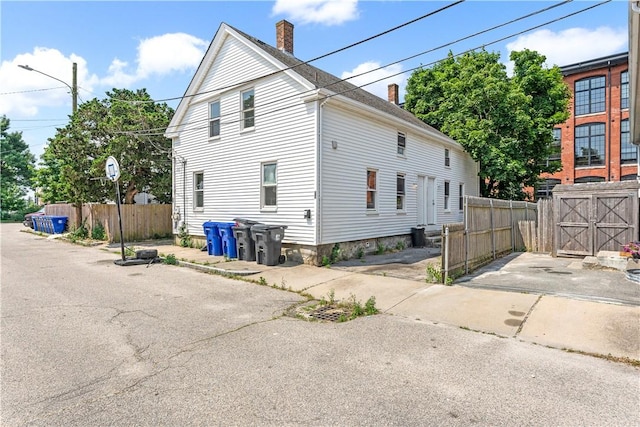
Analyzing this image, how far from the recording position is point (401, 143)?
49.9 ft

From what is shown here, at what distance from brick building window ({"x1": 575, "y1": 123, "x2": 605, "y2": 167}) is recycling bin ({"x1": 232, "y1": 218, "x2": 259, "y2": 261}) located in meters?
32.4

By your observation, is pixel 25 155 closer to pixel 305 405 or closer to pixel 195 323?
pixel 195 323

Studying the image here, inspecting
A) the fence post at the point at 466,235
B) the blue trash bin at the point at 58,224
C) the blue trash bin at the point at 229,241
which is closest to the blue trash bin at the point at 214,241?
the blue trash bin at the point at 229,241

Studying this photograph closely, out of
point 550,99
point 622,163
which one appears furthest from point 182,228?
point 622,163

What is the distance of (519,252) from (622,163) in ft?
79.4

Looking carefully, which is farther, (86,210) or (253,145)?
(86,210)

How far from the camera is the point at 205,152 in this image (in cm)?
1486

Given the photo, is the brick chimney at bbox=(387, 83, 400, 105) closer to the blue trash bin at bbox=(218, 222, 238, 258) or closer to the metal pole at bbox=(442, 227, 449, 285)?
the blue trash bin at bbox=(218, 222, 238, 258)

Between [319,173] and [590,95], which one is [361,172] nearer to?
[319,173]

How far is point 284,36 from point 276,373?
15.2 metres

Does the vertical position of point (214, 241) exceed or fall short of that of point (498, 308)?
it exceeds it

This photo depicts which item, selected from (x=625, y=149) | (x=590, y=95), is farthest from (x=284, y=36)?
(x=625, y=149)

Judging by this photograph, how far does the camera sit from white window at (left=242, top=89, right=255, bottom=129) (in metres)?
13.1

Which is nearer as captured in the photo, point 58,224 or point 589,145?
point 58,224
